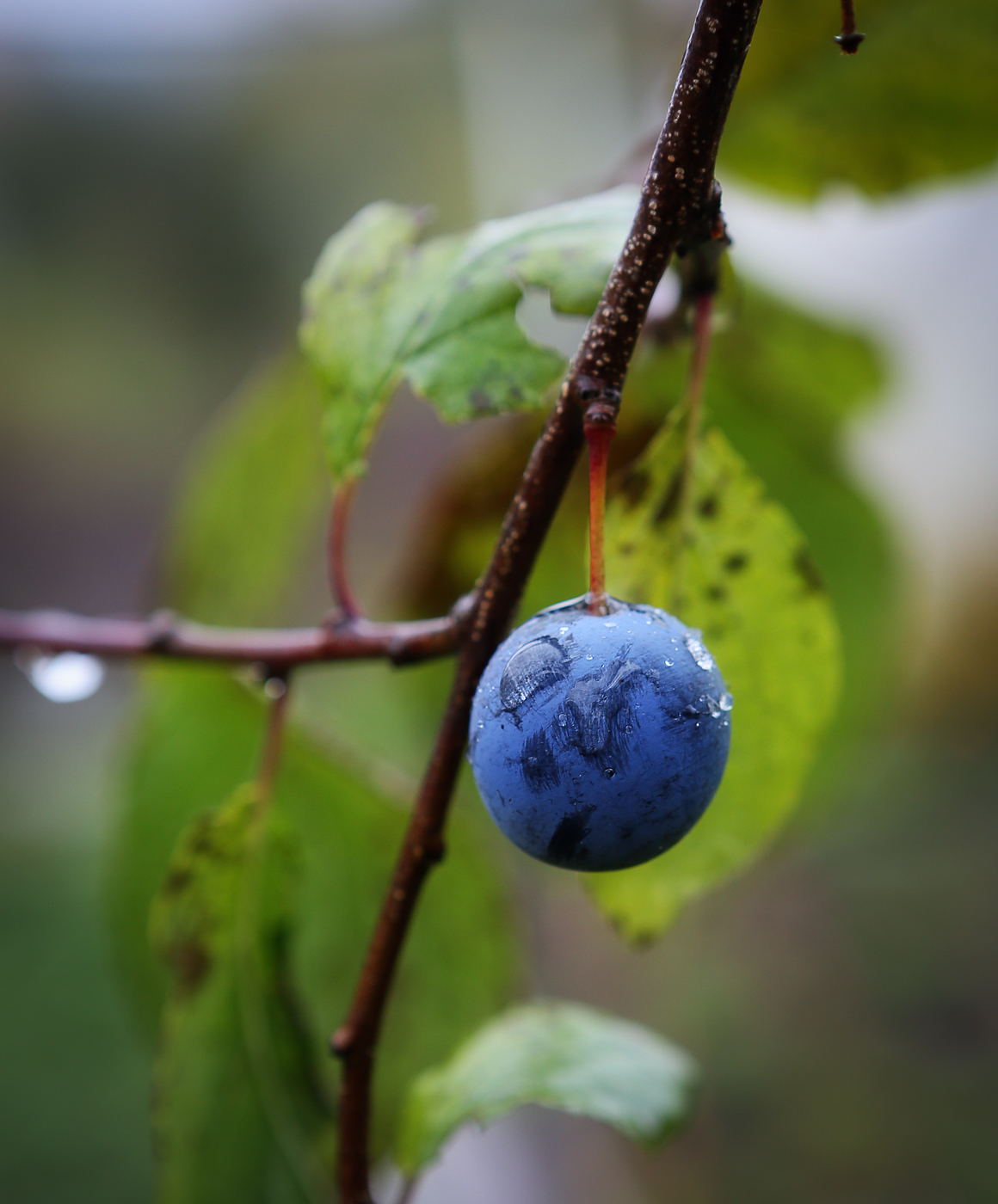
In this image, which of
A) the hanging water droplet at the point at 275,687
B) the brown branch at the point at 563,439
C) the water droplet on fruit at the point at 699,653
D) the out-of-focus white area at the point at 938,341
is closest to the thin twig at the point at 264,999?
the hanging water droplet at the point at 275,687

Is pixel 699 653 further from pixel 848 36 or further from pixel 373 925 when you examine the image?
pixel 373 925

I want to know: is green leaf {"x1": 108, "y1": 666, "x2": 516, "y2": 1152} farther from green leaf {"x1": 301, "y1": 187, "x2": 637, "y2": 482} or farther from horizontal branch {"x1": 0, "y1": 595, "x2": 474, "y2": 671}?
green leaf {"x1": 301, "y1": 187, "x2": 637, "y2": 482}

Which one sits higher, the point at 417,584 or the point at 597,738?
the point at 597,738

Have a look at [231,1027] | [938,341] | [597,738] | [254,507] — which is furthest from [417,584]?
[938,341]

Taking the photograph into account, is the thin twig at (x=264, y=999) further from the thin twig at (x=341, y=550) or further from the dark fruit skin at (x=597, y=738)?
the dark fruit skin at (x=597, y=738)

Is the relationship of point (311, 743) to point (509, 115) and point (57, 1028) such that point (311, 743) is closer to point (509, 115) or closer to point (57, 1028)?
point (57, 1028)

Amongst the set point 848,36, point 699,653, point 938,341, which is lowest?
point 938,341

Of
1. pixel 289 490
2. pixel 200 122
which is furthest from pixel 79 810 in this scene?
pixel 200 122

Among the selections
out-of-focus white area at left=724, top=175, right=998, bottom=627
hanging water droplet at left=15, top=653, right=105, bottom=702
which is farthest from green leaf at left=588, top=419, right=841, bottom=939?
out-of-focus white area at left=724, top=175, right=998, bottom=627
